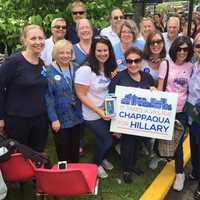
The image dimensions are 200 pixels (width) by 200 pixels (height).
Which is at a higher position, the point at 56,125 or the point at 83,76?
the point at 83,76

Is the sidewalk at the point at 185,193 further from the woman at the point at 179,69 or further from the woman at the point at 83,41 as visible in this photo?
the woman at the point at 83,41

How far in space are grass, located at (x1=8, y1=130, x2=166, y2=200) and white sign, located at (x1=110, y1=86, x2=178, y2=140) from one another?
0.67m

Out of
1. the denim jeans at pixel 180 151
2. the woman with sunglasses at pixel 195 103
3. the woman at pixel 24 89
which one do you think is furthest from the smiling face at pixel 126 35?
the woman at pixel 24 89

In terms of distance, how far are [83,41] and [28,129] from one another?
1.56 metres

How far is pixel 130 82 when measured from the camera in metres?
5.16

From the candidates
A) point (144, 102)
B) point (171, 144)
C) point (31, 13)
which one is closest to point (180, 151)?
point (171, 144)

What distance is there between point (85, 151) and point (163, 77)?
181 cm

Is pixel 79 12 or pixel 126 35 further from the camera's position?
pixel 79 12

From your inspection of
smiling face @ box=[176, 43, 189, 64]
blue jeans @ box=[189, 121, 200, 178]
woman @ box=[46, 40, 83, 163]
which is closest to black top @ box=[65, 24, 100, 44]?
woman @ box=[46, 40, 83, 163]

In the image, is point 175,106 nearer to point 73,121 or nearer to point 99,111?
point 99,111

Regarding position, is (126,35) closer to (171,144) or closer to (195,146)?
(171,144)

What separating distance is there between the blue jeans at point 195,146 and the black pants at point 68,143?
138 centimetres

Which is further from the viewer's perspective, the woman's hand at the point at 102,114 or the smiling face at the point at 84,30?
the smiling face at the point at 84,30

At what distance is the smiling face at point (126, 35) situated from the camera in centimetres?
556
